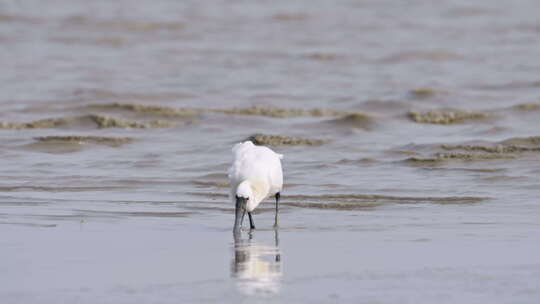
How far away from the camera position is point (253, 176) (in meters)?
9.53

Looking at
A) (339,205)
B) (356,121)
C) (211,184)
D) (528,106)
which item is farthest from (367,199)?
(528,106)

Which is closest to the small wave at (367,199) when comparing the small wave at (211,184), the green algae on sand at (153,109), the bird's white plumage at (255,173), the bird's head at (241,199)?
the bird's white plumage at (255,173)

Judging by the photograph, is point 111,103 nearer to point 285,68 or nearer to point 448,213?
→ point 285,68

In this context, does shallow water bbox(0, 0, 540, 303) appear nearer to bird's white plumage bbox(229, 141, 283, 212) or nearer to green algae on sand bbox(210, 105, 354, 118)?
green algae on sand bbox(210, 105, 354, 118)

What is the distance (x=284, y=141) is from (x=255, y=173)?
5.56m

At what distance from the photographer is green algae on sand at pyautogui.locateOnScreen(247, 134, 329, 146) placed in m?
15.0

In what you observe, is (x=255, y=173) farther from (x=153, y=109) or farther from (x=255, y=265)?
(x=153, y=109)

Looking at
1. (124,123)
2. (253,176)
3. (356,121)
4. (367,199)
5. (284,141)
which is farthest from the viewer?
(124,123)

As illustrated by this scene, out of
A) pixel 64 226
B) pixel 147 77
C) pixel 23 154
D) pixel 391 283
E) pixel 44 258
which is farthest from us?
pixel 147 77

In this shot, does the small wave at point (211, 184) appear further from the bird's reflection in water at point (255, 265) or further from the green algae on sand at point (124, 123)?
the green algae on sand at point (124, 123)

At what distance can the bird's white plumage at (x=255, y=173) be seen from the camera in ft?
31.0

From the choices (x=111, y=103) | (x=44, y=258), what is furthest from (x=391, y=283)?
(x=111, y=103)

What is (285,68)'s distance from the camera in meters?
23.5

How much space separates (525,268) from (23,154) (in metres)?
8.55
